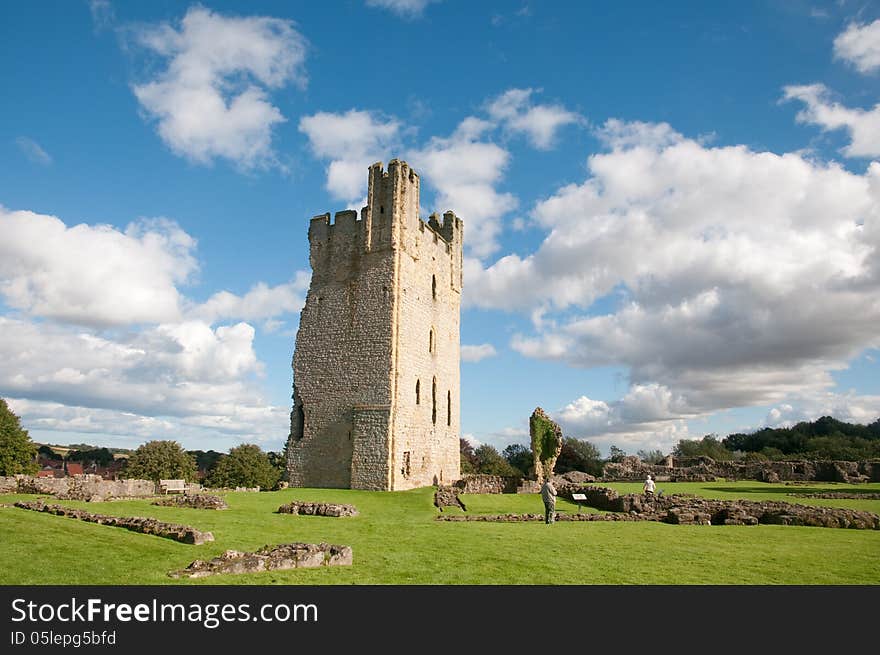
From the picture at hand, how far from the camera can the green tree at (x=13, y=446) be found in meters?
39.4

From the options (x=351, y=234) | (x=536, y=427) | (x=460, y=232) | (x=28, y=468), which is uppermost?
(x=460, y=232)

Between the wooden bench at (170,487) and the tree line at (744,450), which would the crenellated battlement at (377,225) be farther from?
the tree line at (744,450)

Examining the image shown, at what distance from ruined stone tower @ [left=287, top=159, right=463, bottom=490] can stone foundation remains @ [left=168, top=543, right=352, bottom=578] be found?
17345mm

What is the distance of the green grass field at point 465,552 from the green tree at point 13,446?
31.6 m

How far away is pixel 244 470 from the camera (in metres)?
50.8

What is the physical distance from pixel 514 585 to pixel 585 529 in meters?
6.83

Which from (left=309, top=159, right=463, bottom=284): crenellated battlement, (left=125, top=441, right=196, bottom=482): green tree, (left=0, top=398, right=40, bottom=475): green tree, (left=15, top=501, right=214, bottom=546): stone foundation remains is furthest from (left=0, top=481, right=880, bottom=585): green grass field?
(left=125, top=441, right=196, bottom=482): green tree

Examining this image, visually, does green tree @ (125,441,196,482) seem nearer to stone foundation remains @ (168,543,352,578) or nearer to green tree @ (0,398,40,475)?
green tree @ (0,398,40,475)

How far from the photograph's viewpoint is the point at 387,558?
9.06 meters

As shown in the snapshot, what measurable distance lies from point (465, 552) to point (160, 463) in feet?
147

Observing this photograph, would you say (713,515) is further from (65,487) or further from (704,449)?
(704,449)
